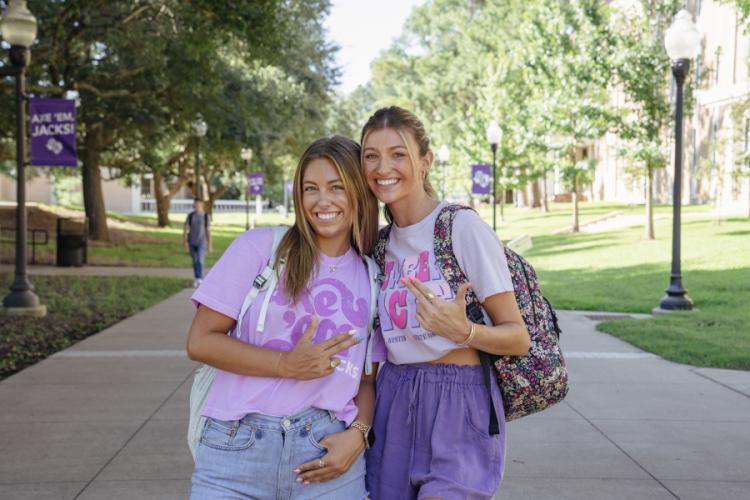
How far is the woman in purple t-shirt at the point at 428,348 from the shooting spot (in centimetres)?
269

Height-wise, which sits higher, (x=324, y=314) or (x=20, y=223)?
(x=20, y=223)

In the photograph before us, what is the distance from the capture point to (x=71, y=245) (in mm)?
21359

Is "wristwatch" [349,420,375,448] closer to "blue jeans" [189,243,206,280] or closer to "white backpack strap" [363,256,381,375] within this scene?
"white backpack strap" [363,256,381,375]

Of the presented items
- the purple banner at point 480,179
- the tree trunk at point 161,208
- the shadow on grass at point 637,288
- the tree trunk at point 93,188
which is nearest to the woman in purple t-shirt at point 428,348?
the shadow on grass at point 637,288

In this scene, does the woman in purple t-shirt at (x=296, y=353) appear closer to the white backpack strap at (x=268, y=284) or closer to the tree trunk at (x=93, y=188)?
the white backpack strap at (x=268, y=284)

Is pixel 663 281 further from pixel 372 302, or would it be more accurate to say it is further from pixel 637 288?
pixel 372 302

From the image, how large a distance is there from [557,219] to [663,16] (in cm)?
1383

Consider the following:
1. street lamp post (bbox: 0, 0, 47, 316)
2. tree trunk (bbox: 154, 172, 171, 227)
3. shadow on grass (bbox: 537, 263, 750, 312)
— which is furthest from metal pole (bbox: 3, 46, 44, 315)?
tree trunk (bbox: 154, 172, 171, 227)

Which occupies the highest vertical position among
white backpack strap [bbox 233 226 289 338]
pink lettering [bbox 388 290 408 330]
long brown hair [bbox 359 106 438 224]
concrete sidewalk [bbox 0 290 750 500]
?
long brown hair [bbox 359 106 438 224]

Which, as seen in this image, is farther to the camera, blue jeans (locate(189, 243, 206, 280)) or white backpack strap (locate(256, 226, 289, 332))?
blue jeans (locate(189, 243, 206, 280))

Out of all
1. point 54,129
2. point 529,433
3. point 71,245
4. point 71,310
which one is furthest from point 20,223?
point 71,245

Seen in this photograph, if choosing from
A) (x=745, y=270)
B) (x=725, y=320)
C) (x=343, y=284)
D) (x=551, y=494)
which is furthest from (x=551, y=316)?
(x=745, y=270)

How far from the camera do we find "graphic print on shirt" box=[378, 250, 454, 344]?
108 inches

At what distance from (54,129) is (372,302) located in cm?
1185
